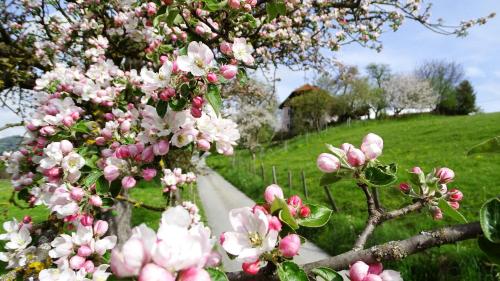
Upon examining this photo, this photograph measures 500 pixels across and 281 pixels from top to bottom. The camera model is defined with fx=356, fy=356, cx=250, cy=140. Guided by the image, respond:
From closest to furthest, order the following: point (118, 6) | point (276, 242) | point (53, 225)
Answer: point (276, 242), point (53, 225), point (118, 6)

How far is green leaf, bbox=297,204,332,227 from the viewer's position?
3.12 feet

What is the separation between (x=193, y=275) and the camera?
632 mm

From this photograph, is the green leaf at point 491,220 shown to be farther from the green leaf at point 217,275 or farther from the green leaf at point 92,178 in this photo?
the green leaf at point 92,178

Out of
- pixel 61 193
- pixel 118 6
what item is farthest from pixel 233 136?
pixel 118 6

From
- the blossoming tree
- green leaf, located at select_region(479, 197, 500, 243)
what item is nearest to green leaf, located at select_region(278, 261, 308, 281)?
the blossoming tree

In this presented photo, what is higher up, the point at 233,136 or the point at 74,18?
the point at 74,18

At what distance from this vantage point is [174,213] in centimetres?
69

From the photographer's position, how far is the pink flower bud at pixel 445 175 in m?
1.19

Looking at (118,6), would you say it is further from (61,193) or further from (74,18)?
(61,193)

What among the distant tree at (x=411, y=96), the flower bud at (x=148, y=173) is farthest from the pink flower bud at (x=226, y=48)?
the distant tree at (x=411, y=96)

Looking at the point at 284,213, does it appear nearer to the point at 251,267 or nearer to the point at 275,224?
the point at 275,224

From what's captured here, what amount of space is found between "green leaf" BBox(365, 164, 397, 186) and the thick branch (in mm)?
178


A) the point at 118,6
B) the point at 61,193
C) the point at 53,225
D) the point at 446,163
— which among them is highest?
the point at 118,6

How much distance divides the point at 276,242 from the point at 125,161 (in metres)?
1.14
